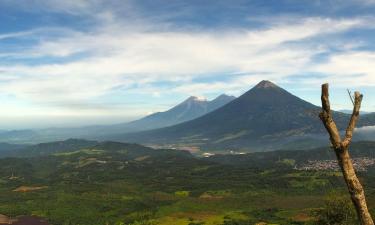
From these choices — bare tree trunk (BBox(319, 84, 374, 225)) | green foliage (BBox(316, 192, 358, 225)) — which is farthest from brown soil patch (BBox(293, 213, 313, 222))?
bare tree trunk (BBox(319, 84, 374, 225))

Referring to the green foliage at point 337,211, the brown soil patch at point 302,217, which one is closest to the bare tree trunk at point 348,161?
the green foliage at point 337,211

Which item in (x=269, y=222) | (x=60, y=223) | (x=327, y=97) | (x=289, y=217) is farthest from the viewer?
(x=60, y=223)

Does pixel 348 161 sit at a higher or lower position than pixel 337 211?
higher

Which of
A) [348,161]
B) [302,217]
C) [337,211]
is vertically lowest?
[302,217]

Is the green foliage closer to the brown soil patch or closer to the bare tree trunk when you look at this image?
the brown soil patch

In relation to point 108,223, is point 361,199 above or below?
above

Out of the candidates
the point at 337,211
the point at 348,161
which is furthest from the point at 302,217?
the point at 348,161

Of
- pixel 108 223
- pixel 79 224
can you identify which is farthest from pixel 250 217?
pixel 79 224

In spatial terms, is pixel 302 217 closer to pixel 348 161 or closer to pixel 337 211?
pixel 337 211

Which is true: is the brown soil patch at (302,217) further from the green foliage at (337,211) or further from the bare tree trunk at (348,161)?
the bare tree trunk at (348,161)

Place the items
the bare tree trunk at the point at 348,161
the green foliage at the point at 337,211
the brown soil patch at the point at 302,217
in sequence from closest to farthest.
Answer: the bare tree trunk at the point at 348,161 < the green foliage at the point at 337,211 < the brown soil patch at the point at 302,217

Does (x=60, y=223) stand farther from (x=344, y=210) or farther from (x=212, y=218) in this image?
(x=344, y=210)
